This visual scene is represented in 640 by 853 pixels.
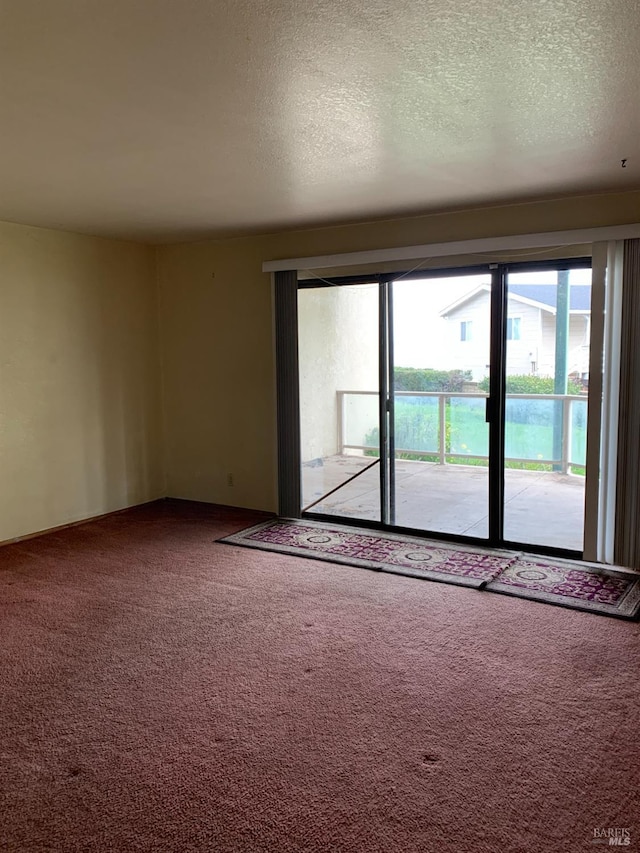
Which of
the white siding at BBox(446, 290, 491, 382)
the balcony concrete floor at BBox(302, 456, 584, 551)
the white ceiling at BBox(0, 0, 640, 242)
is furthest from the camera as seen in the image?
the balcony concrete floor at BBox(302, 456, 584, 551)

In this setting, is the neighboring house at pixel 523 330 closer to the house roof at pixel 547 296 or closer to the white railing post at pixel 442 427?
the house roof at pixel 547 296

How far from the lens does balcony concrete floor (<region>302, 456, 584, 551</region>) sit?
16.2 ft

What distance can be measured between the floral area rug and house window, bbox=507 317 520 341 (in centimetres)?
154

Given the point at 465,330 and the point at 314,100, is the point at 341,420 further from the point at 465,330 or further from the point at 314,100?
the point at 314,100

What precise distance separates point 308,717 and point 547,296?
10.7 feet

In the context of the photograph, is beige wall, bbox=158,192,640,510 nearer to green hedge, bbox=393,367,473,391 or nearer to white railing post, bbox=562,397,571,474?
green hedge, bbox=393,367,473,391

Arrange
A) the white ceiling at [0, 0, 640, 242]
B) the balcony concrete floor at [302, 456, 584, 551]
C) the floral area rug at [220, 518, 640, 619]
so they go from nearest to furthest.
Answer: the white ceiling at [0, 0, 640, 242]
the floral area rug at [220, 518, 640, 619]
the balcony concrete floor at [302, 456, 584, 551]

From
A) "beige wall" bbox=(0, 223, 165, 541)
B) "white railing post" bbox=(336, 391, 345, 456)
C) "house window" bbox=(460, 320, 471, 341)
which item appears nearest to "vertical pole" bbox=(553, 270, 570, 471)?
"house window" bbox=(460, 320, 471, 341)

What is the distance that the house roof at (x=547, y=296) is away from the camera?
4.42 metres

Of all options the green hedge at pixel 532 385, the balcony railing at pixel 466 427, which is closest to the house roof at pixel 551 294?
the green hedge at pixel 532 385

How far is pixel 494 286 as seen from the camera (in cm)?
466

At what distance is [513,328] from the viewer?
15.3ft

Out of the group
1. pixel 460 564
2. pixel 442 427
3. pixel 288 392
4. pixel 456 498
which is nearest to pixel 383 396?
pixel 442 427

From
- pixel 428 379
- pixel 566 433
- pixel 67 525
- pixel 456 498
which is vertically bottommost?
pixel 67 525
